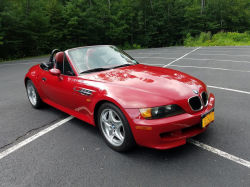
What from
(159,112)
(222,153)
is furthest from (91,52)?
(222,153)

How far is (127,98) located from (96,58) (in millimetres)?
1385

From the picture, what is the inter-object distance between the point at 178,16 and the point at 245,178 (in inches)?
1643

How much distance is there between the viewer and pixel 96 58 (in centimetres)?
365

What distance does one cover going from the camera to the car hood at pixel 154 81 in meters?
2.64

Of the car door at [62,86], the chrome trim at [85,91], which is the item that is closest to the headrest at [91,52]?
the car door at [62,86]

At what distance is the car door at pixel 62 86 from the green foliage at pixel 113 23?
1742 centimetres

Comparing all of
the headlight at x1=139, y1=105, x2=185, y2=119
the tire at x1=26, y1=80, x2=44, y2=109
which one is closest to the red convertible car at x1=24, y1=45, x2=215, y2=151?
the headlight at x1=139, y1=105, x2=185, y2=119

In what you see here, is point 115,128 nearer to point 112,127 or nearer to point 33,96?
point 112,127

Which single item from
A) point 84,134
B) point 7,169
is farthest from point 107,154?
point 7,169

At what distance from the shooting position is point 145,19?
38969mm

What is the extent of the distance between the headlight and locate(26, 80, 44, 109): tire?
291cm

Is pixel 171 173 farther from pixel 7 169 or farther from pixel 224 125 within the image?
pixel 7 169

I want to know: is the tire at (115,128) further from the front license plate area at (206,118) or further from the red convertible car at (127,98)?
the front license plate area at (206,118)

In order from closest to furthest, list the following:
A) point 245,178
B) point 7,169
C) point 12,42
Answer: point 245,178
point 7,169
point 12,42
